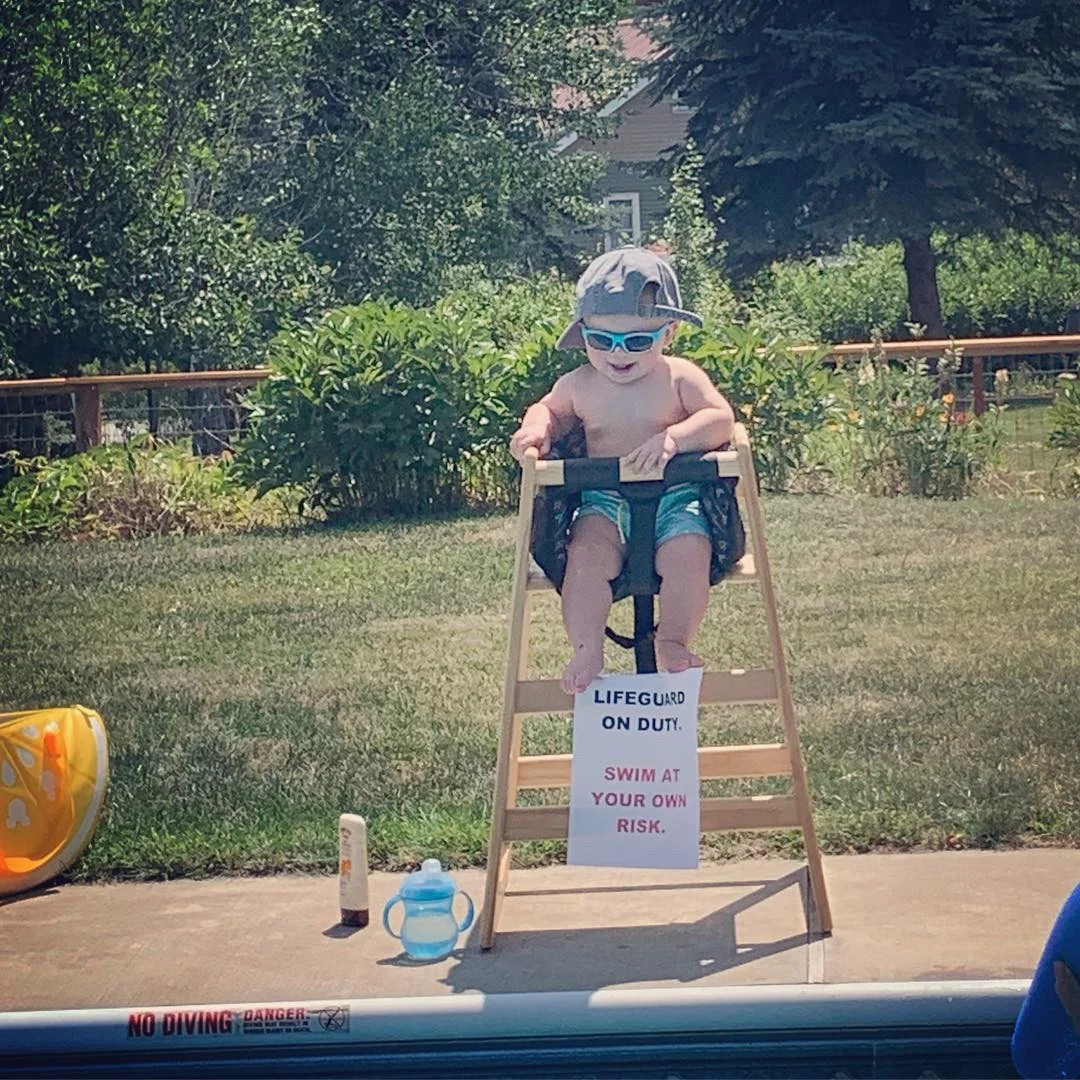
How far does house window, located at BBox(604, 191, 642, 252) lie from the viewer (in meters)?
15.0

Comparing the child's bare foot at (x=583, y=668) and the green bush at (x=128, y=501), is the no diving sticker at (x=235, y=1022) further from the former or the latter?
the green bush at (x=128, y=501)

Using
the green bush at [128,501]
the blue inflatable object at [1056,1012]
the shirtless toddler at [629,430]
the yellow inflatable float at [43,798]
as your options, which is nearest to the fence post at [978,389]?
the green bush at [128,501]

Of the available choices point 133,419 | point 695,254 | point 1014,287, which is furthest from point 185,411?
point 1014,287

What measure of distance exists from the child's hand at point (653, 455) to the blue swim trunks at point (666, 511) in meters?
0.09

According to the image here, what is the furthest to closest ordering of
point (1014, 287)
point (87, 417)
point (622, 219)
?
point (622, 219), point (1014, 287), point (87, 417)

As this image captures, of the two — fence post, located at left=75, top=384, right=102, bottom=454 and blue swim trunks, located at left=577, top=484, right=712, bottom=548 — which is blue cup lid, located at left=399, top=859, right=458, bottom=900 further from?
fence post, located at left=75, top=384, right=102, bottom=454

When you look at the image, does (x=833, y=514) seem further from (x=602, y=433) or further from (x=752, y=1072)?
(x=752, y=1072)

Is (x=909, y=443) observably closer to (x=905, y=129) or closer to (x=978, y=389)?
(x=978, y=389)

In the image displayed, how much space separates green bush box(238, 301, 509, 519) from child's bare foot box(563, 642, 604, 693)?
4.59 meters

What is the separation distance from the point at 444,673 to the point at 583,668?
216 cm

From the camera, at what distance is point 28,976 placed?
9.68 ft

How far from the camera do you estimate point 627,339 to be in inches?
116

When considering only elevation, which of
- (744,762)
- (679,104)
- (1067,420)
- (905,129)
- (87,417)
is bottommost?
(744,762)

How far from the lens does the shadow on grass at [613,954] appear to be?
2793 mm
